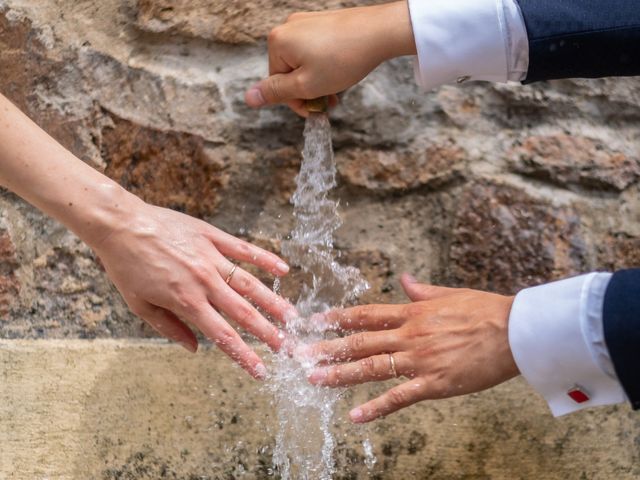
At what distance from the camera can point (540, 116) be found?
4.23 ft

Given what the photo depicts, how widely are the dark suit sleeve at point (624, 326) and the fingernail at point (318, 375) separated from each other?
0.32 meters

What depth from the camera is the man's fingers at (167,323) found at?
1138 millimetres

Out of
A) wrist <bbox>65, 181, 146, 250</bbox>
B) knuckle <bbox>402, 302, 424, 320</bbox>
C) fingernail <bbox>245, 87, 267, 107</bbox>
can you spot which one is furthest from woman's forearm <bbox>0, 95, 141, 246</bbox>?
knuckle <bbox>402, 302, 424, 320</bbox>

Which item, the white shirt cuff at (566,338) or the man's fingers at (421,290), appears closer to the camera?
the white shirt cuff at (566,338)

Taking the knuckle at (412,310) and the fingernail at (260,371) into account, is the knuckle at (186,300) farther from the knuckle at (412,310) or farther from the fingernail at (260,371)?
the knuckle at (412,310)

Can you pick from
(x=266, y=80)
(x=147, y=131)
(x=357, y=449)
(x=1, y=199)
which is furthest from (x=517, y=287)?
(x=1, y=199)

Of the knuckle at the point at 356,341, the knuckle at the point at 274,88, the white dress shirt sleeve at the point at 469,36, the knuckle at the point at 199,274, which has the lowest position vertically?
the knuckle at the point at 356,341

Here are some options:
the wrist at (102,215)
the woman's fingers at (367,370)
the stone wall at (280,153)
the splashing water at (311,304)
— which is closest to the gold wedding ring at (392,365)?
the woman's fingers at (367,370)

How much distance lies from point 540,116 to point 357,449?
20.0 inches

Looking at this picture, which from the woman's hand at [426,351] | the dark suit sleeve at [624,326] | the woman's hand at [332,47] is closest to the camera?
the dark suit sleeve at [624,326]

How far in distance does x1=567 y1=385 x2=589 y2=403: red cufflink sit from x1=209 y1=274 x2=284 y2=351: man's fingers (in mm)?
345

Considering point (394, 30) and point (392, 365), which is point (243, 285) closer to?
point (392, 365)

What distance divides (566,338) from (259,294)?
1.17ft

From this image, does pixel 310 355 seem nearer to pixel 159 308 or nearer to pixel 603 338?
pixel 159 308
